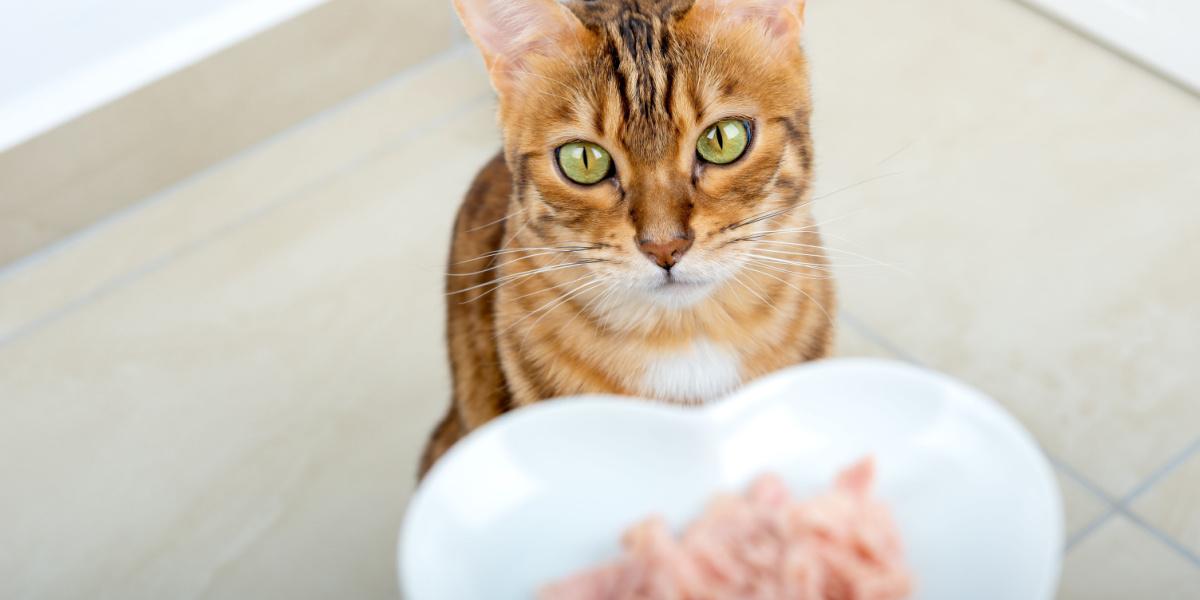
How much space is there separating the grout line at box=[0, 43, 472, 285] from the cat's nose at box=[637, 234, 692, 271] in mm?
1278

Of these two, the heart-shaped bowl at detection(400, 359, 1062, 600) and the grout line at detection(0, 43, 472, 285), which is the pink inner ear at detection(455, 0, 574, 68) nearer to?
the heart-shaped bowl at detection(400, 359, 1062, 600)

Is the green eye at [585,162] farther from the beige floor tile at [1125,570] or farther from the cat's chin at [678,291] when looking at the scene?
the beige floor tile at [1125,570]

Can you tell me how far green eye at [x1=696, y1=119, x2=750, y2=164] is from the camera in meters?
1.02

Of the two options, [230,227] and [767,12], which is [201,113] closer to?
[230,227]

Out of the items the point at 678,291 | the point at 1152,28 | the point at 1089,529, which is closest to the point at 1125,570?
the point at 1089,529

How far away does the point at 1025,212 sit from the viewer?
5.93ft

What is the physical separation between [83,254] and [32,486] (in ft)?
1.55

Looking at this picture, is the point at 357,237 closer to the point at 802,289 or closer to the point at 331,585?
the point at 331,585

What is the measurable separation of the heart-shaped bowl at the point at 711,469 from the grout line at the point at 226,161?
127cm

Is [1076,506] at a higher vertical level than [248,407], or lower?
lower

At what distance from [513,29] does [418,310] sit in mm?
810

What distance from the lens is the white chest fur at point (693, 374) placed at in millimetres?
1122

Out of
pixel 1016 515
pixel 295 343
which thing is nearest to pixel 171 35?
pixel 295 343

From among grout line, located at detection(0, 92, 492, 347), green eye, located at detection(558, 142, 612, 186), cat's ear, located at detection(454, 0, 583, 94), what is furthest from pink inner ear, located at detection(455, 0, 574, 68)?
grout line, located at detection(0, 92, 492, 347)
